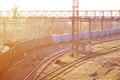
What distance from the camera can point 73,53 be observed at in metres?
46.3

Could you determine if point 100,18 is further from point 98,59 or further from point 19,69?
point 19,69

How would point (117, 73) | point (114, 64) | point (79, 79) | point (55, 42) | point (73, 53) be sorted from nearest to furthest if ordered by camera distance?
point (79, 79) → point (117, 73) → point (114, 64) → point (73, 53) → point (55, 42)

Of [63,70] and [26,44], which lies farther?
[26,44]

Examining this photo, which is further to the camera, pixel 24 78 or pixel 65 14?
pixel 65 14

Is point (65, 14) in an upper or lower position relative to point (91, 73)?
upper

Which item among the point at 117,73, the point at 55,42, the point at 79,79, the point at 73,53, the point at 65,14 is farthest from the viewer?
the point at 65,14

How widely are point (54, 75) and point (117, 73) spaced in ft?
22.9

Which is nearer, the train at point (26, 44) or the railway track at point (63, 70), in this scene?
the railway track at point (63, 70)

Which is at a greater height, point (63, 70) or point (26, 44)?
point (26, 44)

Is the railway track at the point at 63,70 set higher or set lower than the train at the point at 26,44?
lower

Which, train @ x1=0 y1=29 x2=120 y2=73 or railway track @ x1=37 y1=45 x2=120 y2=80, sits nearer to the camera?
railway track @ x1=37 y1=45 x2=120 y2=80

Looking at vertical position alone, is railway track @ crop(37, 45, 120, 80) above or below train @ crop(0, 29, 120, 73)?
below

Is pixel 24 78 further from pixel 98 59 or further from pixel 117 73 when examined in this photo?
pixel 98 59

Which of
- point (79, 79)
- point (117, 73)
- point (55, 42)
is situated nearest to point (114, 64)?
point (117, 73)
